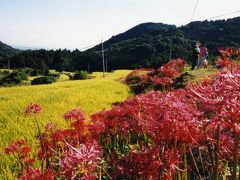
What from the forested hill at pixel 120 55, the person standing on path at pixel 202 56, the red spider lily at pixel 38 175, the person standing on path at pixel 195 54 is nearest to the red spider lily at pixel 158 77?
the person standing on path at pixel 195 54

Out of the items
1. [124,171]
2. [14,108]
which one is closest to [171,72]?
[124,171]

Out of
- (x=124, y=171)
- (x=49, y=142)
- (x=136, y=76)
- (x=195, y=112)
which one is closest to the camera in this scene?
(x=195, y=112)

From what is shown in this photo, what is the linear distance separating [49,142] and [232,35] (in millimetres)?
92108

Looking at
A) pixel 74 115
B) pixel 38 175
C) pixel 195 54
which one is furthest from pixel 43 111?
pixel 195 54

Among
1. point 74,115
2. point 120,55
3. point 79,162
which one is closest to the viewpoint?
point 79,162

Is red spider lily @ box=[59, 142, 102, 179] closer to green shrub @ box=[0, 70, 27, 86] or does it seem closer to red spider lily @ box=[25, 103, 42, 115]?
red spider lily @ box=[25, 103, 42, 115]

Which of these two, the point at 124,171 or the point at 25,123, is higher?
the point at 124,171

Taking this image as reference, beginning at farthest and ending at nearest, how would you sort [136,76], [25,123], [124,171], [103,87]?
[136,76]
[103,87]
[25,123]
[124,171]

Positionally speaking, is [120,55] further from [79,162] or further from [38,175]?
[79,162]

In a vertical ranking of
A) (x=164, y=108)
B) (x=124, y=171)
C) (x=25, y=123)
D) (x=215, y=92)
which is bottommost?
(x=25, y=123)

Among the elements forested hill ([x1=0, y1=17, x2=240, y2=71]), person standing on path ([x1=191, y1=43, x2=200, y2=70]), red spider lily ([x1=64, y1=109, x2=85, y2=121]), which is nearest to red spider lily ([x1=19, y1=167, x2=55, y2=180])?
red spider lily ([x1=64, y1=109, x2=85, y2=121])

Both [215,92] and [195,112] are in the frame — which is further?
[195,112]

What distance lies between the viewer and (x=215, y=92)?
7.09ft

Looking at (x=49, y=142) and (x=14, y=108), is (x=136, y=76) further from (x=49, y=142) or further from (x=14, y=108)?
(x=49, y=142)
